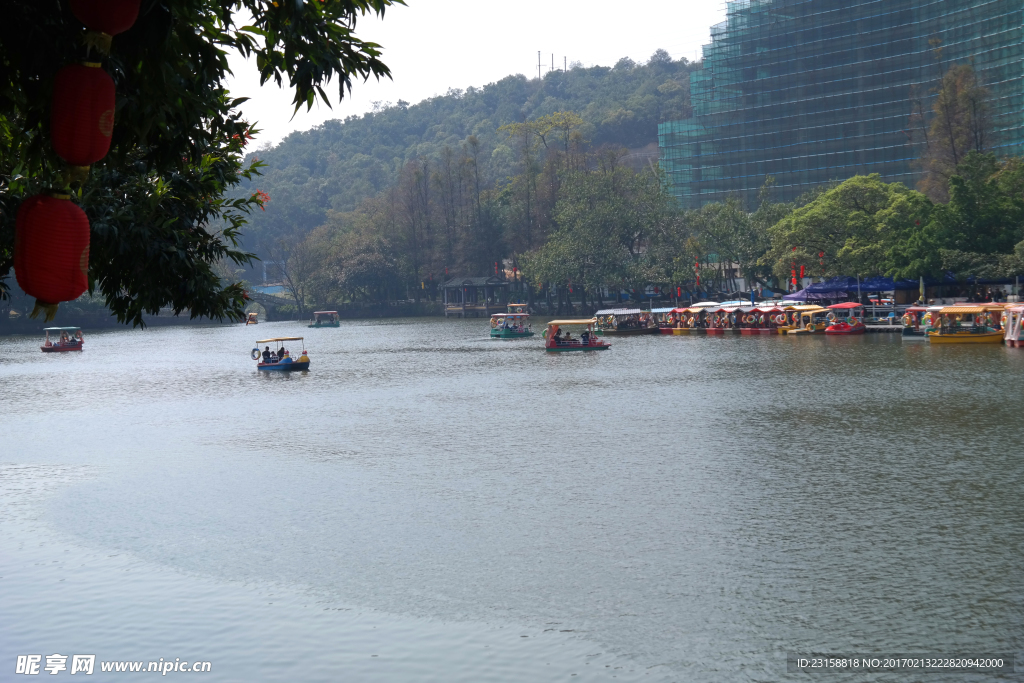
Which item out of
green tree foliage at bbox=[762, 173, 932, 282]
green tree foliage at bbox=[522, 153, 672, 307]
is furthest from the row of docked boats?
green tree foliage at bbox=[522, 153, 672, 307]

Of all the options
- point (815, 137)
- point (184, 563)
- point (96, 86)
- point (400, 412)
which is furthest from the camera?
point (815, 137)

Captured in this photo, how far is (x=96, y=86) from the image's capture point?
6480 mm

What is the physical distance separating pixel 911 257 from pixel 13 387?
57390 millimetres

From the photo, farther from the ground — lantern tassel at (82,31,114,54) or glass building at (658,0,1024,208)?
glass building at (658,0,1024,208)

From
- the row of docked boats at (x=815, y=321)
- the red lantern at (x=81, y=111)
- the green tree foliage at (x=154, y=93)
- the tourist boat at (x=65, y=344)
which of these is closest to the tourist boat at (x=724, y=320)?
the row of docked boats at (x=815, y=321)

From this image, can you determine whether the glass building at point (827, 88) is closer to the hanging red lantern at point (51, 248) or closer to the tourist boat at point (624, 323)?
the tourist boat at point (624, 323)

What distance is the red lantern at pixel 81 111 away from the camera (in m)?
6.41

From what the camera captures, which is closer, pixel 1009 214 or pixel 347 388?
pixel 347 388

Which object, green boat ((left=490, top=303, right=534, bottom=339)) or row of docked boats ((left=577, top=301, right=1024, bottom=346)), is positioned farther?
green boat ((left=490, top=303, right=534, bottom=339))

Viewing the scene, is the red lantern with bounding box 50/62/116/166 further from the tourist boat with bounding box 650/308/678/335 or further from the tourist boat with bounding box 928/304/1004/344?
the tourist boat with bounding box 650/308/678/335

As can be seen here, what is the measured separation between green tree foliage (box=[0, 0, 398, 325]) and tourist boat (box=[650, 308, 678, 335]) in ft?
241

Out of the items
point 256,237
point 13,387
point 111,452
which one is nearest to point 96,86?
point 111,452

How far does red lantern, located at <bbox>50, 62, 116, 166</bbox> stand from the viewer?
6.41 m

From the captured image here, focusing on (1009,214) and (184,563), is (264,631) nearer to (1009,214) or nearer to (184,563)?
(184,563)
